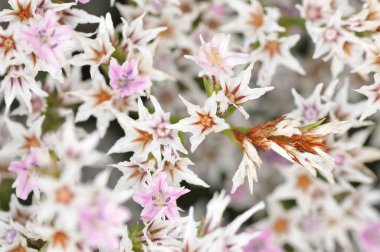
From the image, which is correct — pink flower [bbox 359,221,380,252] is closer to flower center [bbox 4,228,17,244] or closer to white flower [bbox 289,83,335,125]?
white flower [bbox 289,83,335,125]

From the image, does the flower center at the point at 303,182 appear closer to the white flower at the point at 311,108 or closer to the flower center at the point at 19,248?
the white flower at the point at 311,108

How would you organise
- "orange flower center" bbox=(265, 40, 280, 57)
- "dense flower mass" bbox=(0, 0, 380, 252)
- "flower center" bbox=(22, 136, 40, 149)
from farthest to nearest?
"orange flower center" bbox=(265, 40, 280, 57), "flower center" bbox=(22, 136, 40, 149), "dense flower mass" bbox=(0, 0, 380, 252)

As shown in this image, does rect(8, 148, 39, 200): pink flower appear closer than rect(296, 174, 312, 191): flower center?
Yes

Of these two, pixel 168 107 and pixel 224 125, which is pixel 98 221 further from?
pixel 168 107

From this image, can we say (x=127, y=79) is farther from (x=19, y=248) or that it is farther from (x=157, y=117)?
(x=19, y=248)

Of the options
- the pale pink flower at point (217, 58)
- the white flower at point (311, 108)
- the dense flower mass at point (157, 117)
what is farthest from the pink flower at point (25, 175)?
the white flower at point (311, 108)

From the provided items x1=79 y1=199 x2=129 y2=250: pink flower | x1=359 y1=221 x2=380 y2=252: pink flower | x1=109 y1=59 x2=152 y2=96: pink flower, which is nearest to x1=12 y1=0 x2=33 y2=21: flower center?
x1=109 y1=59 x2=152 y2=96: pink flower

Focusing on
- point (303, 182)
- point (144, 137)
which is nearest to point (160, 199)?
point (144, 137)
